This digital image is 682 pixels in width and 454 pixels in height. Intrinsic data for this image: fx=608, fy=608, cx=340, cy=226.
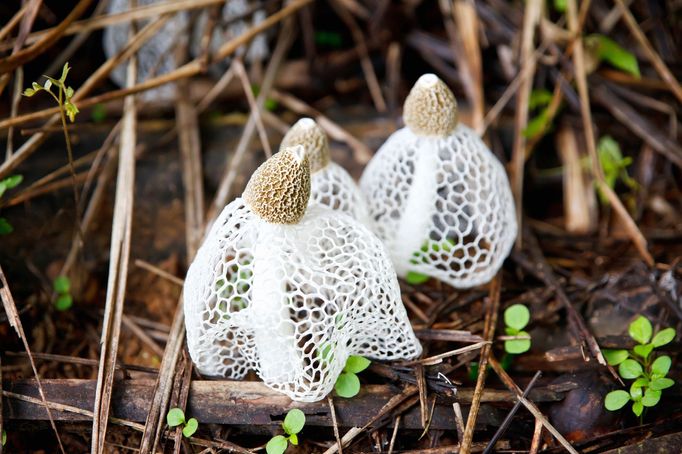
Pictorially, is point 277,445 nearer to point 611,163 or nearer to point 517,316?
point 517,316

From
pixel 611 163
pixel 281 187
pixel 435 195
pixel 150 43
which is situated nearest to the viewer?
pixel 281 187

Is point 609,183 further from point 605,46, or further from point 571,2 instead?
point 571,2

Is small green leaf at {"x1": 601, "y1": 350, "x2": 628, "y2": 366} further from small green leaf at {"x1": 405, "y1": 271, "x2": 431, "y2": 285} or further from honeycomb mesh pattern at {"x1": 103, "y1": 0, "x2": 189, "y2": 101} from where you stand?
honeycomb mesh pattern at {"x1": 103, "y1": 0, "x2": 189, "y2": 101}

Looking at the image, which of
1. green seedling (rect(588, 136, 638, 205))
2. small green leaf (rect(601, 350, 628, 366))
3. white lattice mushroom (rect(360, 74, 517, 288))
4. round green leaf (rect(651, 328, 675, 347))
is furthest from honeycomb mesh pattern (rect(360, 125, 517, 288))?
green seedling (rect(588, 136, 638, 205))

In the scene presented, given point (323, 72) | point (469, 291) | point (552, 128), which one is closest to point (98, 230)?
point (323, 72)

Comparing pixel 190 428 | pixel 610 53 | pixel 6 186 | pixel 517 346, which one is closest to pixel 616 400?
pixel 517 346

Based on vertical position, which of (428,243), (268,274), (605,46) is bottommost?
(428,243)
